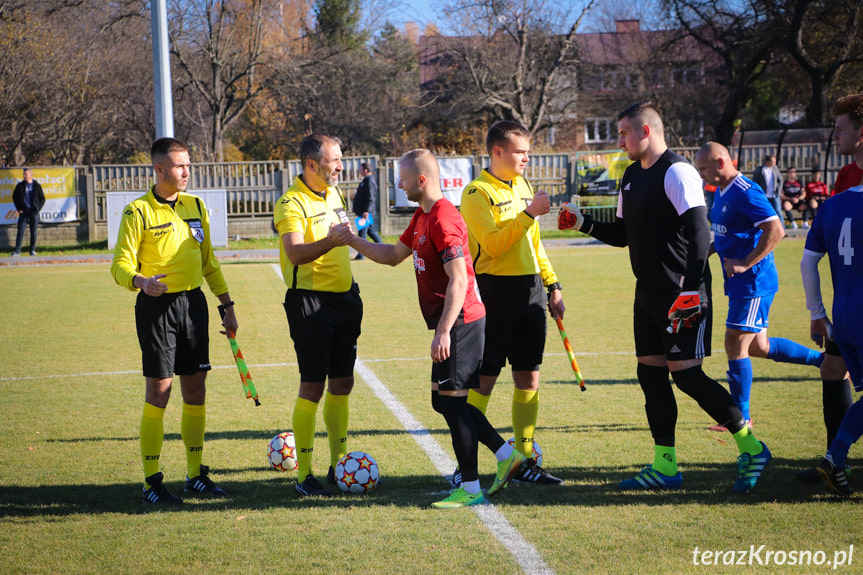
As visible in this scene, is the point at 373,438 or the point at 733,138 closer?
the point at 373,438

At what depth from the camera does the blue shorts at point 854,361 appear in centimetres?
451

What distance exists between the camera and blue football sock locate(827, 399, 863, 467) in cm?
437

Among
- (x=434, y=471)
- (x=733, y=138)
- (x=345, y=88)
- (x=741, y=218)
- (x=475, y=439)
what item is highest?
(x=345, y=88)

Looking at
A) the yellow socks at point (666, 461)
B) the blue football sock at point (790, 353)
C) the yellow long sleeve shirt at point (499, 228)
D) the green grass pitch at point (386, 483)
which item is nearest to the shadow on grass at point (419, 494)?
the green grass pitch at point (386, 483)

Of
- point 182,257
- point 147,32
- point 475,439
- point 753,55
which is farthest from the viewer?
point 753,55

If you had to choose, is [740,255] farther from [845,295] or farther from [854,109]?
[854,109]

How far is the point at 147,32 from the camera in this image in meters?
35.3

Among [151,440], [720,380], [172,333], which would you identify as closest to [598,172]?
[720,380]

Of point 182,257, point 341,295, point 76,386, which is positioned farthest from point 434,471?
point 76,386

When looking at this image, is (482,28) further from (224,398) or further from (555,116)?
(224,398)

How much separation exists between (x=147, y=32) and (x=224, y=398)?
3302cm

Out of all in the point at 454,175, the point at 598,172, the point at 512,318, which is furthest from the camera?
the point at 598,172

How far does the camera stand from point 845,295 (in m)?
4.50

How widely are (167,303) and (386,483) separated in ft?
5.97
